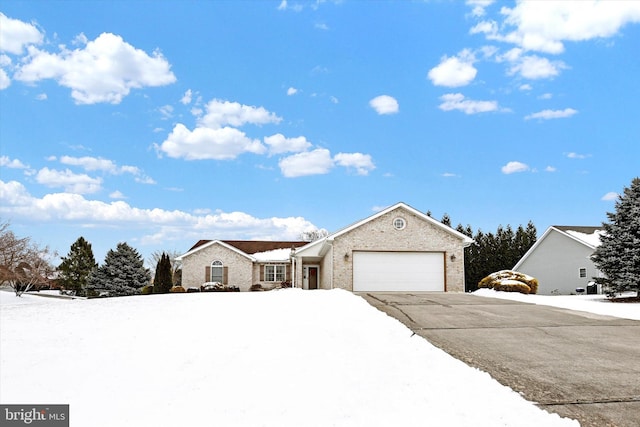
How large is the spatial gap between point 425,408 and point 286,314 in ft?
25.0

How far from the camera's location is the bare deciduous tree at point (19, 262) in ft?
110

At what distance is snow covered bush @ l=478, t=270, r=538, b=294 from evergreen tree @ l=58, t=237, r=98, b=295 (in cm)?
3324

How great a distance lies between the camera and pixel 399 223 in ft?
87.9

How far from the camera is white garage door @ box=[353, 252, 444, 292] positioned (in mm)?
26188

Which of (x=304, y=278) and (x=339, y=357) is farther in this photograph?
(x=304, y=278)

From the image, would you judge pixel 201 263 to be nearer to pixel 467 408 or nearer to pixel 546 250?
pixel 546 250

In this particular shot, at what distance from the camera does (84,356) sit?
11273 mm

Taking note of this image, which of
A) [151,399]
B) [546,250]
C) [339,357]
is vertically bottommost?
[151,399]

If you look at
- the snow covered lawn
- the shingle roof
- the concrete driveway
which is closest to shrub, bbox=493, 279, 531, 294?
the concrete driveway

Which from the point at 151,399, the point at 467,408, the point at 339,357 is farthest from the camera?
the point at 339,357

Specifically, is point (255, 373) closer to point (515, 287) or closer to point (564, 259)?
point (515, 287)

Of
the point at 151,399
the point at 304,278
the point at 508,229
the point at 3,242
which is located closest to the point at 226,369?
the point at 151,399

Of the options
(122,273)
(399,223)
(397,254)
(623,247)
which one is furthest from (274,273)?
(623,247)

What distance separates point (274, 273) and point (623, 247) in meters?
23.9
